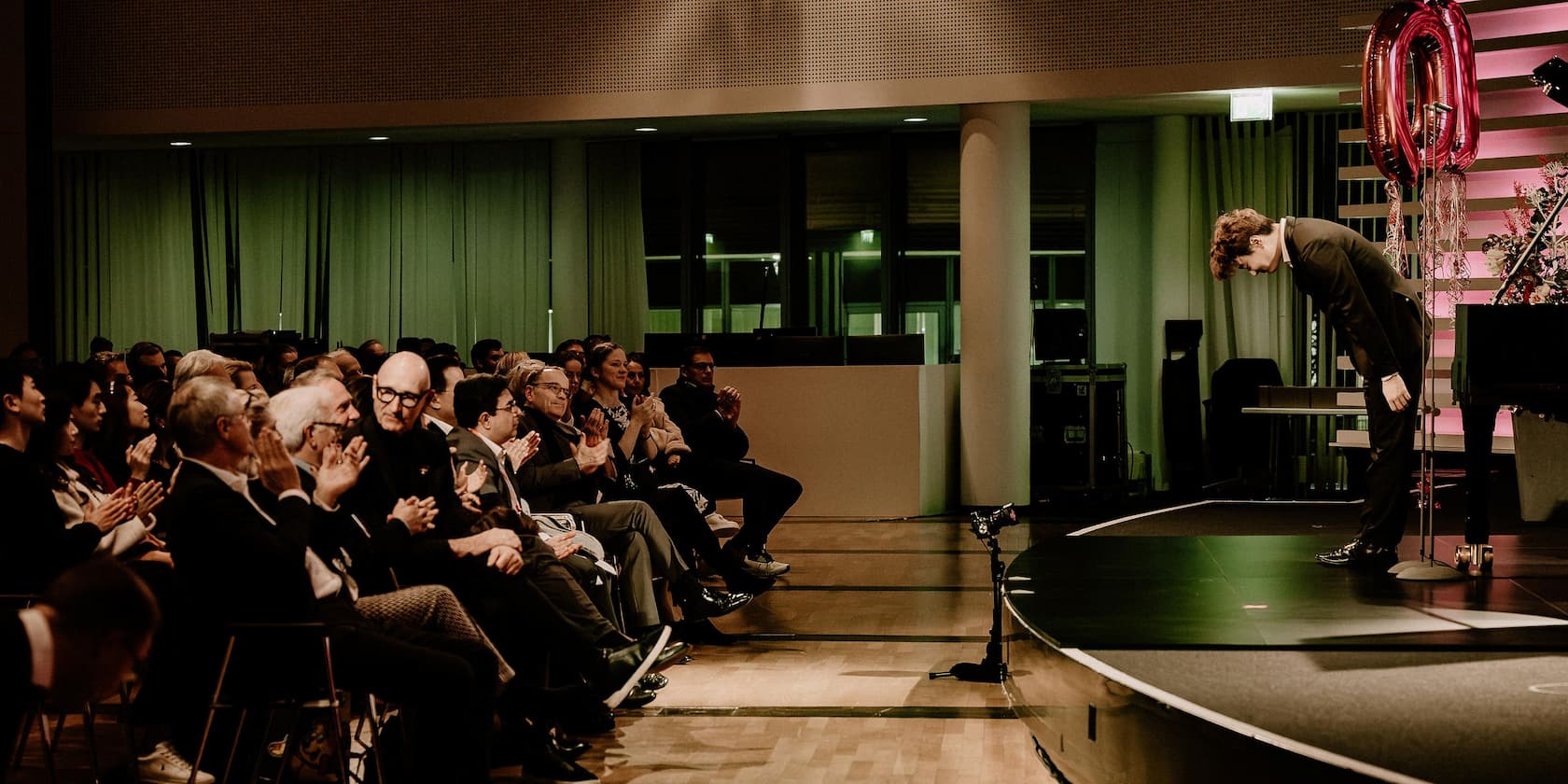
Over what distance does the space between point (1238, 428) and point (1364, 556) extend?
619 cm

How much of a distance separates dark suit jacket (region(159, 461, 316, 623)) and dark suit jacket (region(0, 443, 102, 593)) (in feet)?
2.38

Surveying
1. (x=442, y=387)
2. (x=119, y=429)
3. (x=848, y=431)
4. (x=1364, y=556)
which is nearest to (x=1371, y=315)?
(x=1364, y=556)

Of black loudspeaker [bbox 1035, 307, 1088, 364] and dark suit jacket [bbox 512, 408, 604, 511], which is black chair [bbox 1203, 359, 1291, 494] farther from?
dark suit jacket [bbox 512, 408, 604, 511]

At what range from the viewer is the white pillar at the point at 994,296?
1006 cm

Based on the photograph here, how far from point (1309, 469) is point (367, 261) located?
8.09 m

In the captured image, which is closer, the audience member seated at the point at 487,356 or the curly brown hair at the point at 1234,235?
the curly brown hair at the point at 1234,235

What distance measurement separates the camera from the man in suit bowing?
4629mm

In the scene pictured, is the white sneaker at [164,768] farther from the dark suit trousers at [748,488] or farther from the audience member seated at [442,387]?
the dark suit trousers at [748,488]

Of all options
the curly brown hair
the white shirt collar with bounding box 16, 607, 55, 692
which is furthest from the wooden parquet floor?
the white shirt collar with bounding box 16, 607, 55, 692

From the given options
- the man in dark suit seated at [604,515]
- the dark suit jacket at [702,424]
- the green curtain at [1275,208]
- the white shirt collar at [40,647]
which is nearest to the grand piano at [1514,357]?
the man in dark suit seated at [604,515]

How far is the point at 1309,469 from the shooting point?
1112cm

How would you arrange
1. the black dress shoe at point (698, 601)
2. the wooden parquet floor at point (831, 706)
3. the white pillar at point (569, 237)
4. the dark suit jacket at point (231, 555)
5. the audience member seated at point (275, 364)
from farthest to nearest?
1. the white pillar at point (569, 237)
2. the audience member seated at point (275, 364)
3. the black dress shoe at point (698, 601)
4. the wooden parquet floor at point (831, 706)
5. the dark suit jacket at point (231, 555)

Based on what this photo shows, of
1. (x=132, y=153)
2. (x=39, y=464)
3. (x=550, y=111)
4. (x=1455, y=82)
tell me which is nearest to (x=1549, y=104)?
(x=1455, y=82)

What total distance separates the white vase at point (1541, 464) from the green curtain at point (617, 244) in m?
7.62
